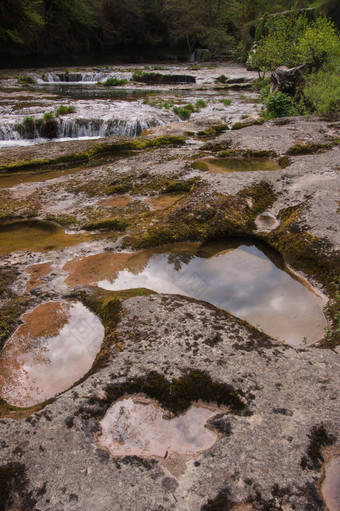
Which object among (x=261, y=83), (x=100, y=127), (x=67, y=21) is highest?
(x=67, y=21)

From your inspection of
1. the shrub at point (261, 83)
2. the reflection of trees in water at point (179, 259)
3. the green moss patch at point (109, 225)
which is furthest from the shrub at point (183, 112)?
the reflection of trees in water at point (179, 259)

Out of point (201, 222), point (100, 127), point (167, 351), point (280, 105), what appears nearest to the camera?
point (167, 351)

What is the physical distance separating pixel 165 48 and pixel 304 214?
6408 cm

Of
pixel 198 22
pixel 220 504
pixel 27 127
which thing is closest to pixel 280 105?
pixel 27 127

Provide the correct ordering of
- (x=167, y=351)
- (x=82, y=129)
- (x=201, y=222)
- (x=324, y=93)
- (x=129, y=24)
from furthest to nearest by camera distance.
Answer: (x=129, y=24)
(x=82, y=129)
(x=324, y=93)
(x=201, y=222)
(x=167, y=351)

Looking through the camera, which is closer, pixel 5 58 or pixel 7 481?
pixel 7 481

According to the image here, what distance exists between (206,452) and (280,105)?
17.0m

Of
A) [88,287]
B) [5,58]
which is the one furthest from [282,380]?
[5,58]

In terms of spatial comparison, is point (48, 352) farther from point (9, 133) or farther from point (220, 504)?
point (9, 133)

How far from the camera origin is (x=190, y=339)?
352cm

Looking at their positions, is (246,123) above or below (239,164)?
above

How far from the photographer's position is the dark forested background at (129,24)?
36719 millimetres

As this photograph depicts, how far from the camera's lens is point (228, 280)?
5039mm

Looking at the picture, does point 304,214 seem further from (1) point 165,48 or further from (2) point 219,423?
(1) point 165,48
